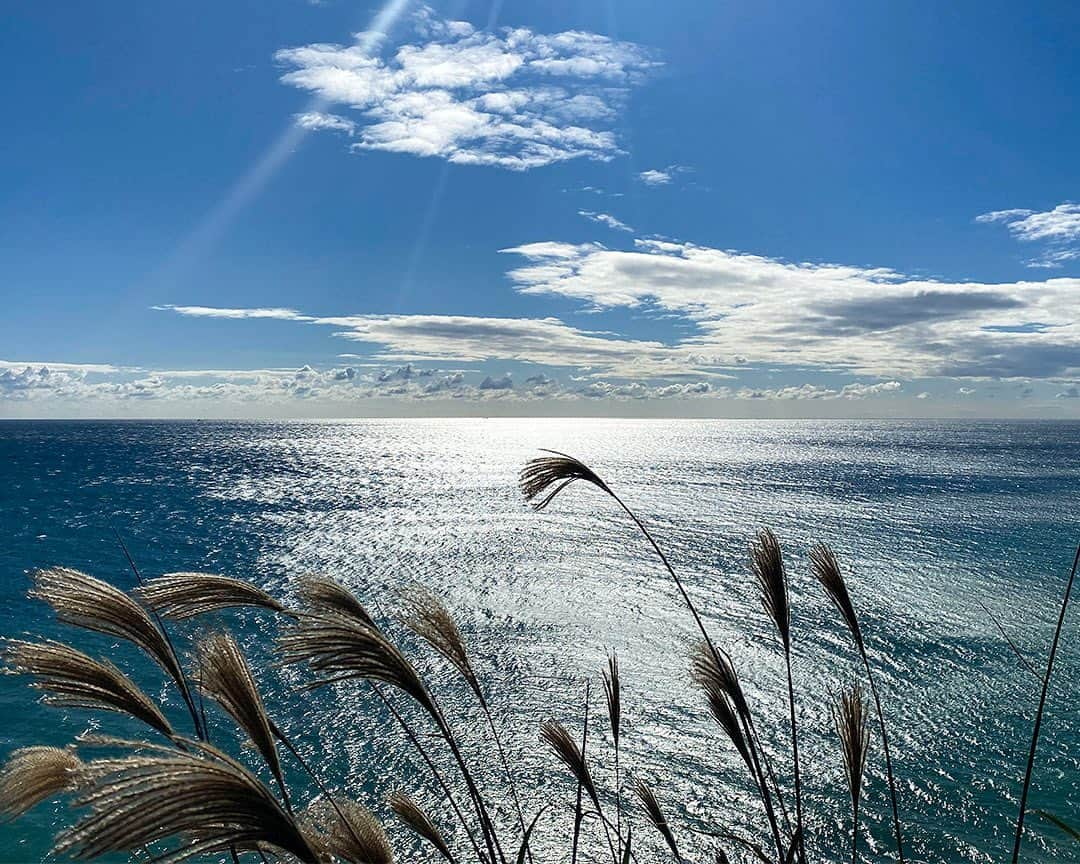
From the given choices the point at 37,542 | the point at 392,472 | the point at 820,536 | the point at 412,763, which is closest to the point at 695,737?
the point at 412,763

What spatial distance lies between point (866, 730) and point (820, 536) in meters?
61.2

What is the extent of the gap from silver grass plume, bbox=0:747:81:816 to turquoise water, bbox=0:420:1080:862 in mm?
20196

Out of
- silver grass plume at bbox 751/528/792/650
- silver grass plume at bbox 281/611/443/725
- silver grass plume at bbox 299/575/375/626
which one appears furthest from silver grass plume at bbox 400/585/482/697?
silver grass plume at bbox 751/528/792/650

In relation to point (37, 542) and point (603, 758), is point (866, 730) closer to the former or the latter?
point (603, 758)

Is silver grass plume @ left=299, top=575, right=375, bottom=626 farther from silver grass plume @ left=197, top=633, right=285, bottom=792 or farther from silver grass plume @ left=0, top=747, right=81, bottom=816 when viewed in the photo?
silver grass plume @ left=0, top=747, right=81, bottom=816

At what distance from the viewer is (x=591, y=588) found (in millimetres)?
46062

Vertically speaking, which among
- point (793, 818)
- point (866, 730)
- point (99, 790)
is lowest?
point (793, 818)

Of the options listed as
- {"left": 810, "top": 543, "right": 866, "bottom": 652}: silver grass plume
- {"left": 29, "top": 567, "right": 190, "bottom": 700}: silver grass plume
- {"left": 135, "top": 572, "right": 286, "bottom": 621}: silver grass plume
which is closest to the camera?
{"left": 29, "top": 567, "right": 190, "bottom": 700}: silver grass plume

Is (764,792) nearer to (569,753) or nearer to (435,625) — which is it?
(569,753)

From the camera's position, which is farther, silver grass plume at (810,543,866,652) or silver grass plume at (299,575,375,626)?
silver grass plume at (810,543,866,652)

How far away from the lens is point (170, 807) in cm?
164

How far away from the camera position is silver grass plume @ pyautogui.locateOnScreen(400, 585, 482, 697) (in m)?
3.70

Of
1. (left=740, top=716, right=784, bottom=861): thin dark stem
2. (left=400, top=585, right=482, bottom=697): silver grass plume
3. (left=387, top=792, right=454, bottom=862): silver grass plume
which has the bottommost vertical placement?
(left=387, top=792, right=454, bottom=862): silver grass plume

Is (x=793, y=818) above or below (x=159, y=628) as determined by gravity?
below
